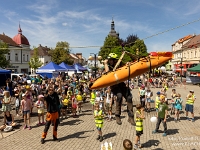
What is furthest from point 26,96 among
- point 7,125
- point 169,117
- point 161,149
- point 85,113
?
point 169,117

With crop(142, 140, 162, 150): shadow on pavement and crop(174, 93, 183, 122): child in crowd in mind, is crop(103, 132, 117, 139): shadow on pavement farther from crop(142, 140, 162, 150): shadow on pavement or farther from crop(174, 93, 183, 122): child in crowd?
crop(174, 93, 183, 122): child in crowd

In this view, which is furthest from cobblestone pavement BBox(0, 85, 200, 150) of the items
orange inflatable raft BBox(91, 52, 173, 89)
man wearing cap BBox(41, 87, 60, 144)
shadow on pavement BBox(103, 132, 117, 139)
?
orange inflatable raft BBox(91, 52, 173, 89)

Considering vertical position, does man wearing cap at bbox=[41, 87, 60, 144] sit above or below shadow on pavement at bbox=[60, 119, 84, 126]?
above

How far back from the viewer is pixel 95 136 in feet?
29.6

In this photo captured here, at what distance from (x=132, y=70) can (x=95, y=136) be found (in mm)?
5441

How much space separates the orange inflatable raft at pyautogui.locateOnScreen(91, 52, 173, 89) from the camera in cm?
471

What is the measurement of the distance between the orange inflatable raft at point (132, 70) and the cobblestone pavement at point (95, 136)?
4116 millimetres

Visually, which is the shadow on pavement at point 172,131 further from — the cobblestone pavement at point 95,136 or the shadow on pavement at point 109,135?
the shadow on pavement at point 109,135

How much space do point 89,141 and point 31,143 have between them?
2621mm

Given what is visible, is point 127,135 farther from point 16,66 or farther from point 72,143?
point 16,66

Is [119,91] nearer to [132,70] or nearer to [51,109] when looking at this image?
[132,70]

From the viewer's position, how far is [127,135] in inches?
357

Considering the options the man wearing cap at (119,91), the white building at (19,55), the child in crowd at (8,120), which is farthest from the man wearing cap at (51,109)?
the white building at (19,55)

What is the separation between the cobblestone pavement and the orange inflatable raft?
4.12 meters
